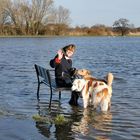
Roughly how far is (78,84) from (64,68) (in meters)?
1.12

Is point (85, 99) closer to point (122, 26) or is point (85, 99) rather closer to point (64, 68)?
point (64, 68)

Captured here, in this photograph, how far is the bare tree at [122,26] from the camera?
398ft

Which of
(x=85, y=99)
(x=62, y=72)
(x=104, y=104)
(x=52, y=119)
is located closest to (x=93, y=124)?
(x=52, y=119)

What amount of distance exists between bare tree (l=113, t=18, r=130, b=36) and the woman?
360 feet

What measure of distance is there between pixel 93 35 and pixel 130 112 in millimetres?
101695

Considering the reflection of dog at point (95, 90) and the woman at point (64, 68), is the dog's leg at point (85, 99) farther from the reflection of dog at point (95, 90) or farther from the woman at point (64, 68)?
the woman at point (64, 68)

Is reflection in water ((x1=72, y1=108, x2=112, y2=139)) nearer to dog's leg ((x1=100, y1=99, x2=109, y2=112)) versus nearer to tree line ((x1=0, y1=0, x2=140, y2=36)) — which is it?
dog's leg ((x1=100, y1=99, x2=109, y2=112))

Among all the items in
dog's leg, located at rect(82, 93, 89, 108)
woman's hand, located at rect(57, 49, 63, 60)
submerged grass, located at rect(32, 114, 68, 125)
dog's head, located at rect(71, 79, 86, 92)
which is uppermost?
woman's hand, located at rect(57, 49, 63, 60)

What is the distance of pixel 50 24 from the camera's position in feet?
349

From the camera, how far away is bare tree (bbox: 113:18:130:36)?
12131 cm

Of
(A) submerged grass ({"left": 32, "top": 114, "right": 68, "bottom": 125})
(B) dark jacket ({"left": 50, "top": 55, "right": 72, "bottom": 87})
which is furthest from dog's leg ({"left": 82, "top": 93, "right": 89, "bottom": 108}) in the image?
(A) submerged grass ({"left": 32, "top": 114, "right": 68, "bottom": 125})

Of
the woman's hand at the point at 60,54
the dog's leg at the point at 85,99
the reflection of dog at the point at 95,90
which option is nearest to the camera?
the reflection of dog at the point at 95,90

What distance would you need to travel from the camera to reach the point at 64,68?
40.7 feet

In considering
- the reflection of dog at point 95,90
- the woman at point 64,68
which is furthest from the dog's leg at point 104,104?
the woman at point 64,68
